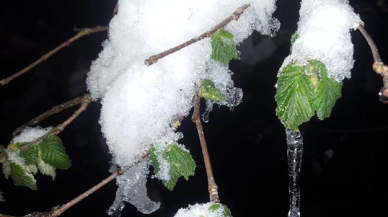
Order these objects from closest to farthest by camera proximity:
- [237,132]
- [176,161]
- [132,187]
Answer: [176,161] < [132,187] < [237,132]

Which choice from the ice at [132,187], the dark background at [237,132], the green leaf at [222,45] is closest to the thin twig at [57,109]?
the ice at [132,187]

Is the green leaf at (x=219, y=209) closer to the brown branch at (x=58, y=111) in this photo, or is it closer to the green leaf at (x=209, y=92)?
the green leaf at (x=209, y=92)

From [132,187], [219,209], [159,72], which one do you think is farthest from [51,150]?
[219,209]

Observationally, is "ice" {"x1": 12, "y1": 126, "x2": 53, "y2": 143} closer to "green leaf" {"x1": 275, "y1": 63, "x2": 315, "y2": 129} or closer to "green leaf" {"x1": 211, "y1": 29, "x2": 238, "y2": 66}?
→ "green leaf" {"x1": 211, "y1": 29, "x2": 238, "y2": 66}

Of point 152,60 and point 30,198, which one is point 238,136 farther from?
point 152,60

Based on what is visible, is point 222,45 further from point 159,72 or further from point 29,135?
point 29,135

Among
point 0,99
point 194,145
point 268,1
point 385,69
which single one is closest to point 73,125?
point 0,99
